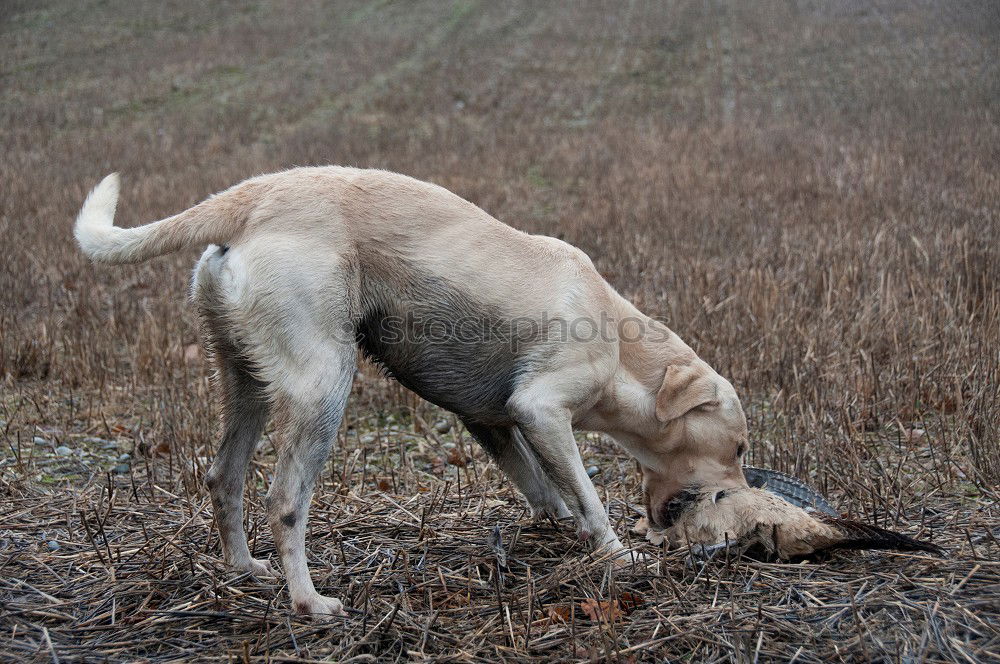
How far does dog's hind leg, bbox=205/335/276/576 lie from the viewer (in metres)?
3.48

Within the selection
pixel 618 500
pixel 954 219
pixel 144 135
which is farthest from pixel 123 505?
pixel 144 135

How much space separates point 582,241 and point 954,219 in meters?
3.85

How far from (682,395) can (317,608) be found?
1.66m

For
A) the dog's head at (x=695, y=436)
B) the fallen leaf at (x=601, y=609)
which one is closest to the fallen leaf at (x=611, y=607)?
the fallen leaf at (x=601, y=609)

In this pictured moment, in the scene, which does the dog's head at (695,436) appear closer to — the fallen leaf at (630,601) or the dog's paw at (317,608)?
the fallen leaf at (630,601)

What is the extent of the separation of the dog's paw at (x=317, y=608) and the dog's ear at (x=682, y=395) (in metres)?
1.49

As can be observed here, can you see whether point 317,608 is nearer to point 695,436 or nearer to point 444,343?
point 444,343

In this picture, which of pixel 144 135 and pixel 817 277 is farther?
pixel 144 135

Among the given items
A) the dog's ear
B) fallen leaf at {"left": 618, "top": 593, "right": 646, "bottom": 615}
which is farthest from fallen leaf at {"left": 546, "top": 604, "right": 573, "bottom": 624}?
the dog's ear

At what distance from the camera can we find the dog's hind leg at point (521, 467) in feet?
12.6

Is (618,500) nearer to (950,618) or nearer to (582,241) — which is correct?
(950,618)

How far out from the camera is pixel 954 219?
359 inches

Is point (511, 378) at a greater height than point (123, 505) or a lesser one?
greater

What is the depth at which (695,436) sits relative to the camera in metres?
3.67
